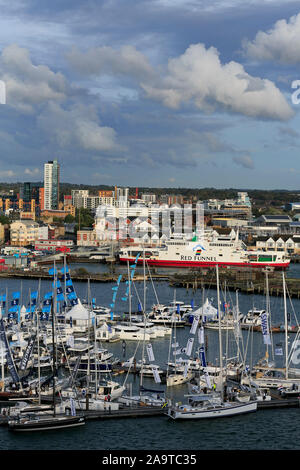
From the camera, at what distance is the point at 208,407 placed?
30.6 feet

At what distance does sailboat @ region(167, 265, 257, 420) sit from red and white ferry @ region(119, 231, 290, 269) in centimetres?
2024

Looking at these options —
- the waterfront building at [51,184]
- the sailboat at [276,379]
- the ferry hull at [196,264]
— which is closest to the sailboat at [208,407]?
the sailboat at [276,379]

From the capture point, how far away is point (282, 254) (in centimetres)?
3017

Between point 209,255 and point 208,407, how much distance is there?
21315 millimetres

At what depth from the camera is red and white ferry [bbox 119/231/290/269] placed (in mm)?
30016

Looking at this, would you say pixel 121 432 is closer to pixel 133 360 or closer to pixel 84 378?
pixel 84 378

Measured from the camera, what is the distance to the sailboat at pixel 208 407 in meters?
9.21

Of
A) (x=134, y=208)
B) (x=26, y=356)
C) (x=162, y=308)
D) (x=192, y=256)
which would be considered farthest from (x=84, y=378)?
(x=134, y=208)

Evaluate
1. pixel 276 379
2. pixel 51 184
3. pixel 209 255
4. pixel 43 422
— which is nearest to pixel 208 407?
pixel 276 379

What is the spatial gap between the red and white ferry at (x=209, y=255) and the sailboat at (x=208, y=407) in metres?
20.2

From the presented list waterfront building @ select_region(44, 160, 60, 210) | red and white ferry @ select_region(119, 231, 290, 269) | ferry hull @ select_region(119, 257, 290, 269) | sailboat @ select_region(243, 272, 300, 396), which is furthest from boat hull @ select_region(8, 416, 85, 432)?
waterfront building @ select_region(44, 160, 60, 210)

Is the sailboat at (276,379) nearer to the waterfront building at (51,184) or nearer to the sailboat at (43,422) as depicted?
the sailboat at (43,422)

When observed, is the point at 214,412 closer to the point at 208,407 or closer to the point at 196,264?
the point at 208,407

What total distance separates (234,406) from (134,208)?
44.3 m
